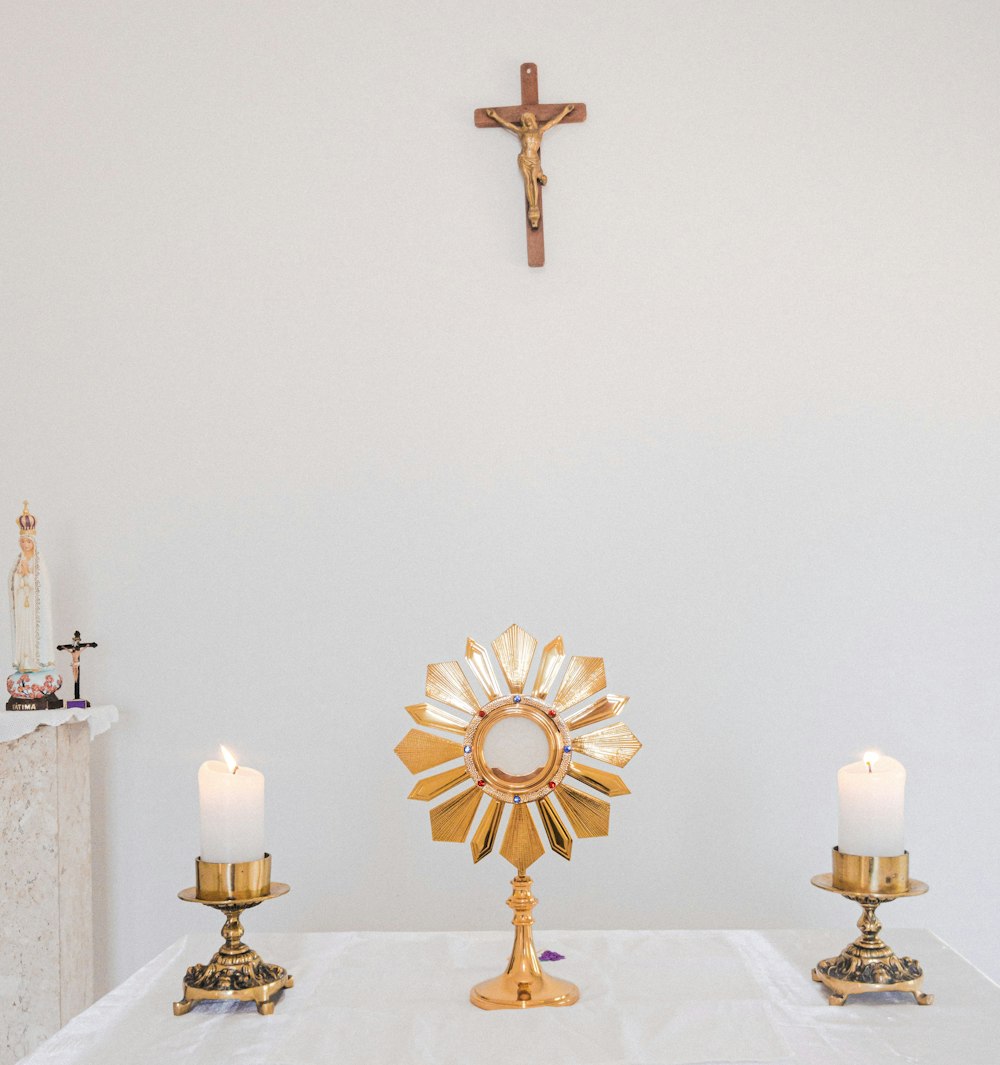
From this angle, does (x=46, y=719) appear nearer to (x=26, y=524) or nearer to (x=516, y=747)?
(x=26, y=524)

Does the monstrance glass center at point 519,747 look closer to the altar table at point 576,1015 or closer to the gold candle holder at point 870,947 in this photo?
the altar table at point 576,1015

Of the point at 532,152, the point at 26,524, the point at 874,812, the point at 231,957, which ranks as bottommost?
the point at 231,957

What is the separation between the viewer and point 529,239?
2133 millimetres

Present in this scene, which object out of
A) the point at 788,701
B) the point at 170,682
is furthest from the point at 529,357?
the point at 170,682

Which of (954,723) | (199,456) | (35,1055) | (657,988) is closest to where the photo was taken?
(35,1055)

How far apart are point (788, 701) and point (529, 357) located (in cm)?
85

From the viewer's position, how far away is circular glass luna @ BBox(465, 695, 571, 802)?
1.32 metres

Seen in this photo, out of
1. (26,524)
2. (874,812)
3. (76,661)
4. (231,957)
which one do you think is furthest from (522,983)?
(26,524)

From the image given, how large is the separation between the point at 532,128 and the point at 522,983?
5.14ft

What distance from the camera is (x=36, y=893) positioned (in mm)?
1958

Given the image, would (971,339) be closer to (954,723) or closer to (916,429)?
(916,429)

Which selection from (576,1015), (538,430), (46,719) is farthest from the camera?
(538,430)

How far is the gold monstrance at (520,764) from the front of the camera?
4.33 feet

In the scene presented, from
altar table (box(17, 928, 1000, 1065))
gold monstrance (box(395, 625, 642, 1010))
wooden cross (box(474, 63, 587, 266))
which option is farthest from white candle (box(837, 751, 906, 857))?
wooden cross (box(474, 63, 587, 266))
